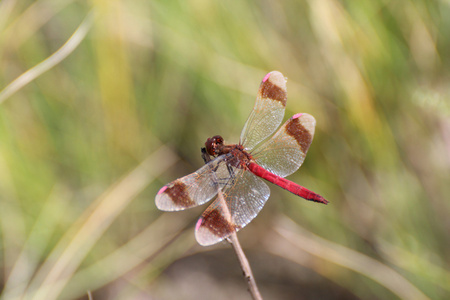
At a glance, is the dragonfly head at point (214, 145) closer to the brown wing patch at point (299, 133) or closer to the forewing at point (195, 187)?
the forewing at point (195, 187)

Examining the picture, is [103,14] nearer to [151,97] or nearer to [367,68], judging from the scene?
[151,97]

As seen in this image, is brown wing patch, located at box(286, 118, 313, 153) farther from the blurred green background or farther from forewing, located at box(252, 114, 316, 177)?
the blurred green background

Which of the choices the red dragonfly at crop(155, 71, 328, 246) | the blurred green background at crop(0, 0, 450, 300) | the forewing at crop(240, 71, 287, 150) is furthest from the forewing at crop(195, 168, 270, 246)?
the blurred green background at crop(0, 0, 450, 300)

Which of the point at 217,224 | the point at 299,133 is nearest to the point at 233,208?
the point at 217,224

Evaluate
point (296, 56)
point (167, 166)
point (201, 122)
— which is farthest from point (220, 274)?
point (296, 56)

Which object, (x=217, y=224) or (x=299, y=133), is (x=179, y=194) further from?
(x=299, y=133)

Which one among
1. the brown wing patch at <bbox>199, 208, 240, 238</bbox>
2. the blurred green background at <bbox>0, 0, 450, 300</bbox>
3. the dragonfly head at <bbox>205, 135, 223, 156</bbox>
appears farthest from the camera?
the blurred green background at <bbox>0, 0, 450, 300</bbox>

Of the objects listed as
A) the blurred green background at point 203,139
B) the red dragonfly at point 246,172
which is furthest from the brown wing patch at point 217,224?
the blurred green background at point 203,139
